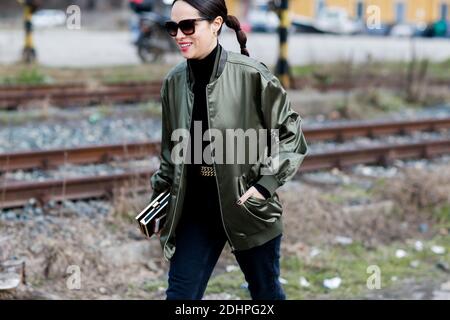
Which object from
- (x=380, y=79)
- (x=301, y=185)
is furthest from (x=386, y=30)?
(x=301, y=185)

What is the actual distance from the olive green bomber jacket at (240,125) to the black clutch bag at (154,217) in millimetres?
79

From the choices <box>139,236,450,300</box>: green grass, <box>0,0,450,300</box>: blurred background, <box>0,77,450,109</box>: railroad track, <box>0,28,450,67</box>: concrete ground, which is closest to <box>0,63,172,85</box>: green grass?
<box>0,0,450,300</box>: blurred background

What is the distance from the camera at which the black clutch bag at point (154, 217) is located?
3564 mm

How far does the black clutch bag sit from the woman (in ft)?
0.23

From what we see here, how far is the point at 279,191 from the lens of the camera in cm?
723

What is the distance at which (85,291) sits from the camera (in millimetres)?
5277

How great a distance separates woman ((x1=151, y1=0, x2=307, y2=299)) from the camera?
133 inches

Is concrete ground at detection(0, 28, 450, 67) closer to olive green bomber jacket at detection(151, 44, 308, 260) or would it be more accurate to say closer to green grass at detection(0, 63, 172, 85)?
green grass at detection(0, 63, 172, 85)

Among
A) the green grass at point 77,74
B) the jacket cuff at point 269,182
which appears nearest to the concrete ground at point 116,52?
the green grass at point 77,74

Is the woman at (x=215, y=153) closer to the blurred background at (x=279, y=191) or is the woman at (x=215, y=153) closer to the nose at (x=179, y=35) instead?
the nose at (x=179, y=35)

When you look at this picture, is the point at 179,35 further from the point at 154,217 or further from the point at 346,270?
the point at 346,270

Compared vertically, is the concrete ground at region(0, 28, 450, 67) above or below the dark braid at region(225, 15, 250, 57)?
below

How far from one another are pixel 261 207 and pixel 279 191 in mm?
3803
